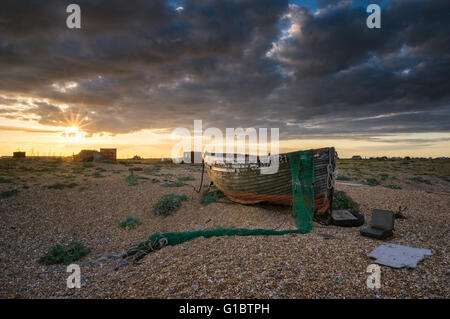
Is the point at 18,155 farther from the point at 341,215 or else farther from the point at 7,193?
the point at 341,215

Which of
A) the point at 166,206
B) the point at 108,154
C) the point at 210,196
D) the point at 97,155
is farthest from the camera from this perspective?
the point at 108,154

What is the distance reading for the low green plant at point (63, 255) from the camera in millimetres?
7558

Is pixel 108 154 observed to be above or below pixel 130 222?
above

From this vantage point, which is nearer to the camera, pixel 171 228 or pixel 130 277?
pixel 130 277

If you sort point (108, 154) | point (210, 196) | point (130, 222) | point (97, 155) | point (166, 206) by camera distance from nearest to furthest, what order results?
1. point (130, 222)
2. point (166, 206)
3. point (210, 196)
4. point (97, 155)
5. point (108, 154)

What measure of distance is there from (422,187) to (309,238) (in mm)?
23231

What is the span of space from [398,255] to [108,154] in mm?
33040

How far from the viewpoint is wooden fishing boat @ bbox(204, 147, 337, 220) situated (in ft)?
30.1

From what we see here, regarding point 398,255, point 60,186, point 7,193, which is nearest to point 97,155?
point 60,186

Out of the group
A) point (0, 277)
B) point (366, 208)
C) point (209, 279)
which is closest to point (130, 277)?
point (209, 279)

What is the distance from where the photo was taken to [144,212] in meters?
11.9

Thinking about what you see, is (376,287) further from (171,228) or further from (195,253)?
(171,228)

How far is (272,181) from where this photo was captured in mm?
10008

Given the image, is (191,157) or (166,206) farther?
(191,157)
